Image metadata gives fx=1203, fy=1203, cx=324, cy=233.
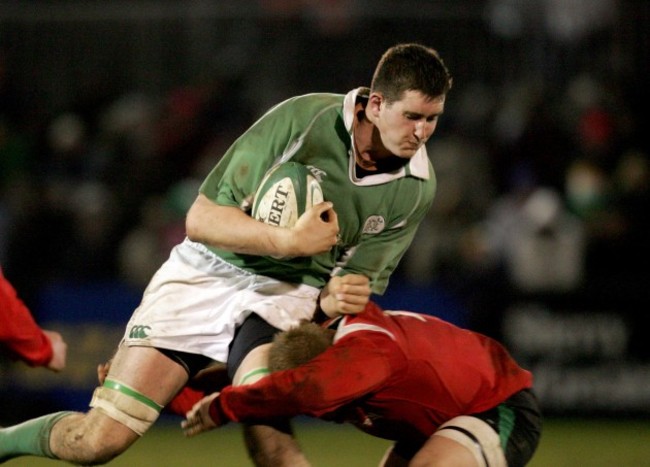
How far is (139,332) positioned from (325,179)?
3.50ft

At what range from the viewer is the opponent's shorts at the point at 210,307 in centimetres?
527

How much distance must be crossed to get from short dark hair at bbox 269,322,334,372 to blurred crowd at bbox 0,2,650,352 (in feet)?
17.3

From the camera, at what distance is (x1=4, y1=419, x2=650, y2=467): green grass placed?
7.73 metres

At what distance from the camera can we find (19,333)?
6.01 meters

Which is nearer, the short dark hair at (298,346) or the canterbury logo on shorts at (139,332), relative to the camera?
the short dark hair at (298,346)

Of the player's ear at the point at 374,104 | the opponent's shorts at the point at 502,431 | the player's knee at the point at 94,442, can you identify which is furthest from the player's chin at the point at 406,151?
the player's knee at the point at 94,442

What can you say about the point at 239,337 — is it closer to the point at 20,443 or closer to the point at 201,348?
the point at 201,348

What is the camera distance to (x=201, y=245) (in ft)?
18.0

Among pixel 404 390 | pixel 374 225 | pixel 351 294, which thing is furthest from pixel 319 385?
pixel 374 225

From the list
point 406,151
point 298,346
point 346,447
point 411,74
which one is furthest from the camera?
point 346,447

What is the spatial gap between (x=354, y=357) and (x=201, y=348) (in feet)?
3.57

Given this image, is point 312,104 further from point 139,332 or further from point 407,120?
point 139,332

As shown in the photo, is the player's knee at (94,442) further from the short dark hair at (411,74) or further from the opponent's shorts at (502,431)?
the short dark hair at (411,74)

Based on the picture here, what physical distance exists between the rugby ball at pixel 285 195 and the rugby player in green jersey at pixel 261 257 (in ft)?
0.26
